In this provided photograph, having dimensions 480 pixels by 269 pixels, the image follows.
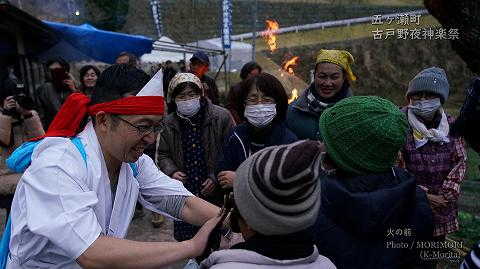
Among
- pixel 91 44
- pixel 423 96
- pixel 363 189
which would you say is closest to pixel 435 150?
pixel 423 96

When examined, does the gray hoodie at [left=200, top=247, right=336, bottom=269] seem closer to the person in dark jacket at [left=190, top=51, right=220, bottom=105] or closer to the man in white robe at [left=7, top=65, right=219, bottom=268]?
the man in white robe at [left=7, top=65, right=219, bottom=268]

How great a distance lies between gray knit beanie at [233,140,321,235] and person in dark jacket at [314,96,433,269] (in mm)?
555

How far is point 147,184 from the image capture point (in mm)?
2529

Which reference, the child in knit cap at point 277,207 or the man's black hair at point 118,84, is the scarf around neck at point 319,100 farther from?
the child in knit cap at point 277,207

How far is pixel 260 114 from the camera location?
3.69m

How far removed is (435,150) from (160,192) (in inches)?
96.7

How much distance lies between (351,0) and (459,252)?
123ft

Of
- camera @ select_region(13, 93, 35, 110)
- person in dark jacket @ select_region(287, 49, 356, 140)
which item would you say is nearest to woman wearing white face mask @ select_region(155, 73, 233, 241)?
person in dark jacket @ select_region(287, 49, 356, 140)

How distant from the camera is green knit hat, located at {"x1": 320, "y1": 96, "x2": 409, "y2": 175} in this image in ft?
6.41

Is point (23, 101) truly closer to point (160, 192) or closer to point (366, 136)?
point (160, 192)

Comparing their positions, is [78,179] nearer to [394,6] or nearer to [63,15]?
[63,15]

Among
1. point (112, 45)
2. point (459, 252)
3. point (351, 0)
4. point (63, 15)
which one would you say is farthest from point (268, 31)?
point (459, 252)

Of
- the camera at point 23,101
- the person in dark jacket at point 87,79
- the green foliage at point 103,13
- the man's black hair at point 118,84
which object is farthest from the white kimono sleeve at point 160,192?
the green foliage at point 103,13

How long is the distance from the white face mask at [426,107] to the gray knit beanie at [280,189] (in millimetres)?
2585
